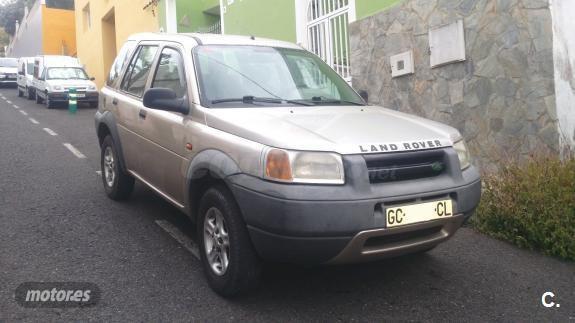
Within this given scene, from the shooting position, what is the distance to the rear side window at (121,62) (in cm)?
608

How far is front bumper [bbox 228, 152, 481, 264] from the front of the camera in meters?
3.20

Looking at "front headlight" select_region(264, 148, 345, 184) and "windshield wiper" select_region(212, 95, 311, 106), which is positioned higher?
"windshield wiper" select_region(212, 95, 311, 106)

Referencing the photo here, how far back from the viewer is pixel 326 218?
320 centimetres

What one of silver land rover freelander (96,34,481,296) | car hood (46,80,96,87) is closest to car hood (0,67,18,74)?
car hood (46,80,96,87)

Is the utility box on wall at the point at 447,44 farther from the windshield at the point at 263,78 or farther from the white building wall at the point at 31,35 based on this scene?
the white building wall at the point at 31,35

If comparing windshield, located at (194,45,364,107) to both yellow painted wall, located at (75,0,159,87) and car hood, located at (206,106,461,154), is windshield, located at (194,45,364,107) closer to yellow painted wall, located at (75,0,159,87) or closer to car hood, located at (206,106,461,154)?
car hood, located at (206,106,461,154)

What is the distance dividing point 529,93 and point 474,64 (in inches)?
36.1

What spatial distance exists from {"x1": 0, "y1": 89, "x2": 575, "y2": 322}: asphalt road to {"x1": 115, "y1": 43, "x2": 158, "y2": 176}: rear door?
2.33 feet

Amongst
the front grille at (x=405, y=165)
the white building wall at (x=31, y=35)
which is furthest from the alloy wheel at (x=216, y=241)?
the white building wall at (x=31, y=35)

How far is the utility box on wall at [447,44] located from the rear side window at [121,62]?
12.8 feet

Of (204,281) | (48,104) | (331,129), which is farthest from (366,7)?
(48,104)

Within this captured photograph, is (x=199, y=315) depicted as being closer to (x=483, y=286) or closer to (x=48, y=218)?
(x=483, y=286)

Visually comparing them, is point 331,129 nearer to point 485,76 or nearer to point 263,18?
point 485,76

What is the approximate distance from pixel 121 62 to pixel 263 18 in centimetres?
756
